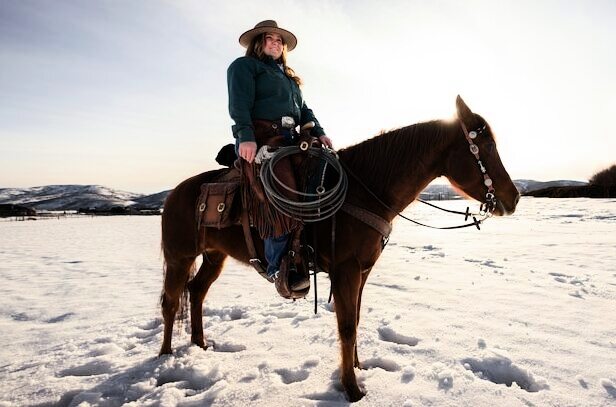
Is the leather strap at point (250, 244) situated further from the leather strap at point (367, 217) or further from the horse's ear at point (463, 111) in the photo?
the horse's ear at point (463, 111)

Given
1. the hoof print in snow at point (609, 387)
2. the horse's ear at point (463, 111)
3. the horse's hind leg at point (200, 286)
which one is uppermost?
the horse's ear at point (463, 111)

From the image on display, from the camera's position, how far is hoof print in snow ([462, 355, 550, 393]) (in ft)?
9.71

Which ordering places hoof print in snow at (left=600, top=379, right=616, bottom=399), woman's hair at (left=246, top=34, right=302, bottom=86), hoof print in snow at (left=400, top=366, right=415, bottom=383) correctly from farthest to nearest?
woman's hair at (left=246, top=34, right=302, bottom=86) → hoof print in snow at (left=400, top=366, right=415, bottom=383) → hoof print in snow at (left=600, top=379, right=616, bottom=399)

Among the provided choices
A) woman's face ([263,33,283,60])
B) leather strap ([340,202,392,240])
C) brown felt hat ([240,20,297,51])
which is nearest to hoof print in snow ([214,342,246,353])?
leather strap ([340,202,392,240])

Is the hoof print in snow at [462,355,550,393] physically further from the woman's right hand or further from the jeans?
the woman's right hand

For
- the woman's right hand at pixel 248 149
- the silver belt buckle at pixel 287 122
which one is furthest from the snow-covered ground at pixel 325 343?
the silver belt buckle at pixel 287 122

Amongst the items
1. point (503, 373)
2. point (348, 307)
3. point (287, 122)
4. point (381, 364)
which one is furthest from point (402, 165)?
point (503, 373)

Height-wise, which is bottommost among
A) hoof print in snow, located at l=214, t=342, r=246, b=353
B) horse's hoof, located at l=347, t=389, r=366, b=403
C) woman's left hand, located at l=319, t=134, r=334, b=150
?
hoof print in snow, located at l=214, t=342, r=246, b=353

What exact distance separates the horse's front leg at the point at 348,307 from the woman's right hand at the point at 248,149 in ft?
3.98

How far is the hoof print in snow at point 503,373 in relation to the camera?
2961 mm

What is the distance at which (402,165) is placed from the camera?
312 cm

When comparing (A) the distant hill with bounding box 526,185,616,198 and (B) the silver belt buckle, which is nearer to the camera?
(B) the silver belt buckle

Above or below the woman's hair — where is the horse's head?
below

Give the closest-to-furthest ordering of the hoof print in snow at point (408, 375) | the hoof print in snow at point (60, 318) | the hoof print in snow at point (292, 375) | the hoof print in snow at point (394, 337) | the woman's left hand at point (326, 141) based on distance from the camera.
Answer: the hoof print in snow at point (408, 375) < the hoof print in snow at point (292, 375) < the woman's left hand at point (326, 141) < the hoof print in snow at point (394, 337) < the hoof print in snow at point (60, 318)
